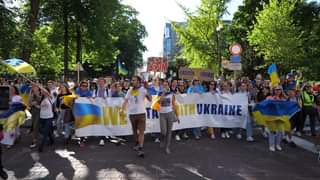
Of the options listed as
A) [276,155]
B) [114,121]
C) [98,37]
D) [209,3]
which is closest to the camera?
[276,155]

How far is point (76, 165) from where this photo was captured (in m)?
11.1

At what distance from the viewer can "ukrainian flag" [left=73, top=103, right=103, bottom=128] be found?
1463 centimetres

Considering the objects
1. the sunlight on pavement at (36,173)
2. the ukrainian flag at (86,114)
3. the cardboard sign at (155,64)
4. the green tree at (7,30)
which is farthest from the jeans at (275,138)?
the cardboard sign at (155,64)

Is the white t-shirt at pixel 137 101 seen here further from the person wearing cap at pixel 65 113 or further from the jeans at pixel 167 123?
the person wearing cap at pixel 65 113

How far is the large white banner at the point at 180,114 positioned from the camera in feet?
48.3

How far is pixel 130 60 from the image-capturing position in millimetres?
87312

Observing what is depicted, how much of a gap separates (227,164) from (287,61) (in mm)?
38142

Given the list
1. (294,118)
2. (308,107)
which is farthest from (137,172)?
(308,107)

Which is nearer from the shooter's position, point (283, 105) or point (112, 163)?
point (112, 163)

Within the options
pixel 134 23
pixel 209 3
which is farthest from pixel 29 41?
pixel 134 23

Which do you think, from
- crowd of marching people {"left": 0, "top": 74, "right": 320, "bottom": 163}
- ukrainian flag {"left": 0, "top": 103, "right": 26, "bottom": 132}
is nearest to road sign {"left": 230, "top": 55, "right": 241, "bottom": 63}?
crowd of marching people {"left": 0, "top": 74, "right": 320, "bottom": 163}

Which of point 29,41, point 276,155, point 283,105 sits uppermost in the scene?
point 29,41

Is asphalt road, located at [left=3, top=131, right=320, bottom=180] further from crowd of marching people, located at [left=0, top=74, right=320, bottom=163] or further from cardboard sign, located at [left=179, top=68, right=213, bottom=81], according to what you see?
cardboard sign, located at [left=179, top=68, right=213, bottom=81]

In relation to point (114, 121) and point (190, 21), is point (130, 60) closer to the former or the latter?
point (190, 21)
